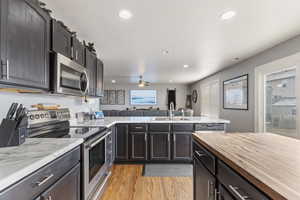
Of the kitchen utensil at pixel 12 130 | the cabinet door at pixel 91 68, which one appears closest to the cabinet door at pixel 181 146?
the cabinet door at pixel 91 68

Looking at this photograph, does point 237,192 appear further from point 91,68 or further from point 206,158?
point 91,68

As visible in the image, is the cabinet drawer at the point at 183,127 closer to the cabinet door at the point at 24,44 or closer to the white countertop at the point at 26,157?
the white countertop at the point at 26,157

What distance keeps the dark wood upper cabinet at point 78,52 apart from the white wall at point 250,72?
10.6 feet

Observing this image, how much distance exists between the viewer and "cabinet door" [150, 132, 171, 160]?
3.41 m

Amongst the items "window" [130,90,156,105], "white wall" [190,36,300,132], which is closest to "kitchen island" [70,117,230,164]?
"white wall" [190,36,300,132]

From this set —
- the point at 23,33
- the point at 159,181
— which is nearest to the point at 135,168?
the point at 159,181

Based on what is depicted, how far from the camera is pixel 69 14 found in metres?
2.04

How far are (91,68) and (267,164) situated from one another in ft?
8.51

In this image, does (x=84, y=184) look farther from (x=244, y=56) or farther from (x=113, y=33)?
(x=244, y=56)

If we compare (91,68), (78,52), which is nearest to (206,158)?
(78,52)

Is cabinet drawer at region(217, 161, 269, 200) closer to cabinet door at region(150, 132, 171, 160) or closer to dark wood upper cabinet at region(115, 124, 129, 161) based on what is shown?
cabinet door at region(150, 132, 171, 160)

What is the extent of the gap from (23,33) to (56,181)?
1097 mm

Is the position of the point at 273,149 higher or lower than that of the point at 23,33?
lower

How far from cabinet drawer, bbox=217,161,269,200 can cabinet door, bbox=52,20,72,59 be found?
5.82ft
